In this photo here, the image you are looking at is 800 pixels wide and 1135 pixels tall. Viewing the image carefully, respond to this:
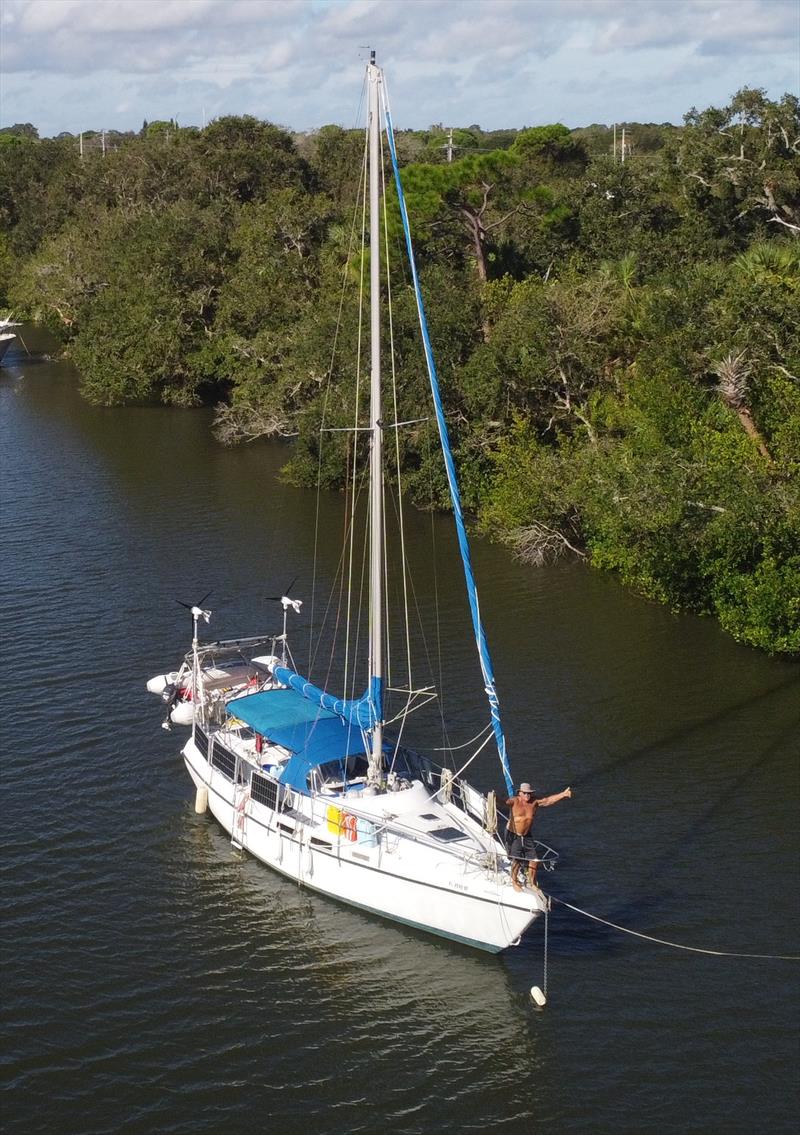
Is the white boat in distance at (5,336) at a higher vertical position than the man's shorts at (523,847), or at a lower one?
higher

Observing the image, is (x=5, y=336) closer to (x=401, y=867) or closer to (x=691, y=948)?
(x=401, y=867)

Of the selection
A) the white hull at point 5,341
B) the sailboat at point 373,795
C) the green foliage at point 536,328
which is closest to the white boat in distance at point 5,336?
the white hull at point 5,341

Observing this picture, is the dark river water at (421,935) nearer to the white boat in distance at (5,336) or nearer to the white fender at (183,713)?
the white fender at (183,713)

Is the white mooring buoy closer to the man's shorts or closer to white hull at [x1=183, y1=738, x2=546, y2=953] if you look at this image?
white hull at [x1=183, y1=738, x2=546, y2=953]

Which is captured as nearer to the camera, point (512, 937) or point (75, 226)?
point (512, 937)

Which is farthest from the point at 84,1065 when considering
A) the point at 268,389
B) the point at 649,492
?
the point at 268,389

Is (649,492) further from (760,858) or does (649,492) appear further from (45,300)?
(45,300)
